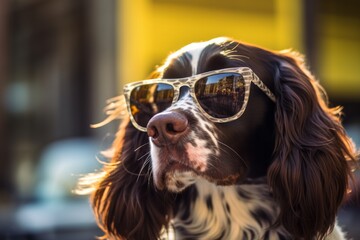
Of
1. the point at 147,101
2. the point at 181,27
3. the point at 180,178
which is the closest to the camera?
the point at 180,178

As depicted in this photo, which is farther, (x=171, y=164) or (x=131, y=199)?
(x=131, y=199)

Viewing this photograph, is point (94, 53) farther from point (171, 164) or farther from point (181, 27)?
point (171, 164)

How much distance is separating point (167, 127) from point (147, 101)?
0.99 feet

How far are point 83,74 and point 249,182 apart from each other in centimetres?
719

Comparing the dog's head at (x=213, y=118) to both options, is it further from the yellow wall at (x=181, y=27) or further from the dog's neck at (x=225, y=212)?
the yellow wall at (x=181, y=27)

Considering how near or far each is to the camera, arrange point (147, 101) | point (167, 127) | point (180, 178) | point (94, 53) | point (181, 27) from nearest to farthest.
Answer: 1. point (167, 127)
2. point (180, 178)
3. point (147, 101)
4. point (181, 27)
5. point (94, 53)

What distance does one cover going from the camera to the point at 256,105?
2.39 m

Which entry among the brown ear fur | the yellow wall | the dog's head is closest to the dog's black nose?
the dog's head

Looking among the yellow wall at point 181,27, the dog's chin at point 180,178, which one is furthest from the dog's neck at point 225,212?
the yellow wall at point 181,27

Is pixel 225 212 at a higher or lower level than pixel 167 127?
lower

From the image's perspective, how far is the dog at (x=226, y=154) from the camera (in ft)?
7.30

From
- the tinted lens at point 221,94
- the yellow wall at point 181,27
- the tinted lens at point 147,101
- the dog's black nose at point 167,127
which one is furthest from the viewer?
the yellow wall at point 181,27

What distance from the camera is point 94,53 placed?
9.24m

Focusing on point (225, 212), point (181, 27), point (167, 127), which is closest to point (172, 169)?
point (167, 127)
